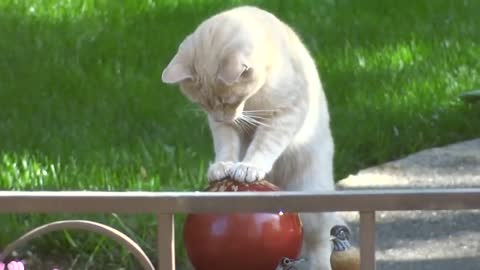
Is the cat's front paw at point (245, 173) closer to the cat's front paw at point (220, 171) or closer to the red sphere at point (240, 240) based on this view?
the cat's front paw at point (220, 171)

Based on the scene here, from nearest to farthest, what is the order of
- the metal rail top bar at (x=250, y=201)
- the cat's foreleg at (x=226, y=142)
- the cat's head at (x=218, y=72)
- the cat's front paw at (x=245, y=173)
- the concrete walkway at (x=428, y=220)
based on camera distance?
the metal rail top bar at (x=250, y=201) → the cat's front paw at (x=245, y=173) → the cat's head at (x=218, y=72) → the cat's foreleg at (x=226, y=142) → the concrete walkway at (x=428, y=220)

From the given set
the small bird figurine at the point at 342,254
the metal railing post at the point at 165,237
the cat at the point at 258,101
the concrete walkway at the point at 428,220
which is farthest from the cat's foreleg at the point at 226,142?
the metal railing post at the point at 165,237

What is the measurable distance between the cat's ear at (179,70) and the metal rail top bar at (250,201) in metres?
1.21

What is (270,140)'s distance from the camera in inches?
146

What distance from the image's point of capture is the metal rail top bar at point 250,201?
2.47 m

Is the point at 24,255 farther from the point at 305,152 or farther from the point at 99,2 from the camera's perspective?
the point at 99,2

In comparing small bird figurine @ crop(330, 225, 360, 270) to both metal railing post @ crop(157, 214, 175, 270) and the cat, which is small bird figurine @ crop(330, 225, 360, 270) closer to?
the cat

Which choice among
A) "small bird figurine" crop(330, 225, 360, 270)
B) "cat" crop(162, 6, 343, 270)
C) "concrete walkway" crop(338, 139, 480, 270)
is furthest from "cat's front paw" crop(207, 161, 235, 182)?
"concrete walkway" crop(338, 139, 480, 270)

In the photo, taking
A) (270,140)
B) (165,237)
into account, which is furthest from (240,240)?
(165,237)

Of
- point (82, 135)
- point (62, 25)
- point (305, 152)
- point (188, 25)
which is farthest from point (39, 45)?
point (305, 152)

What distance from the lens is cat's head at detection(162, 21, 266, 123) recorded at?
11.9 ft

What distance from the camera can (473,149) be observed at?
5.60 m

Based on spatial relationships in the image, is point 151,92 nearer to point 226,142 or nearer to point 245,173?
point 226,142

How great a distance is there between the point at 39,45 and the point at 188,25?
92 centimetres
